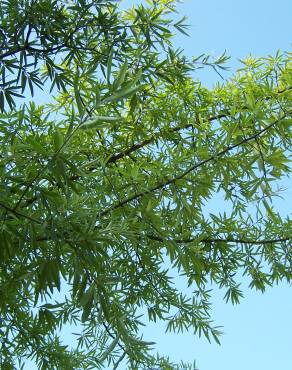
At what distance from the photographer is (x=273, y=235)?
3.52 meters

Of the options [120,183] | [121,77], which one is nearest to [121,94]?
[121,77]

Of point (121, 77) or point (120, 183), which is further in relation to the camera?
point (120, 183)

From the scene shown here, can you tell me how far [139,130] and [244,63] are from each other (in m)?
1.05

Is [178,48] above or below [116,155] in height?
above

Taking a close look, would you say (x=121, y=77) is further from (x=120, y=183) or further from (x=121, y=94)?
(x=120, y=183)

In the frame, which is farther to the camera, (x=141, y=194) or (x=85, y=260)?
(x=141, y=194)

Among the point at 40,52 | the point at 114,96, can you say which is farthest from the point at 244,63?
the point at 114,96

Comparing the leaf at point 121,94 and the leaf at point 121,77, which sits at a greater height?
the leaf at point 121,77

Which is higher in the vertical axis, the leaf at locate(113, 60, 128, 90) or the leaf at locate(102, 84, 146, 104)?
the leaf at locate(113, 60, 128, 90)

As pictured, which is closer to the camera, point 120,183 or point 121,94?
point 121,94

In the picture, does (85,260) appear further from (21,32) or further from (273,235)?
(273,235)

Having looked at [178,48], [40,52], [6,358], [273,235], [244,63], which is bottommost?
[6,358]

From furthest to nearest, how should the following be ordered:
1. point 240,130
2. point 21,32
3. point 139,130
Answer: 1. point 139,130
2. point 21,32
3. point 240,130

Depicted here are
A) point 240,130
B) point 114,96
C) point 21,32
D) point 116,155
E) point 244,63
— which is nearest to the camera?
point 114,96
